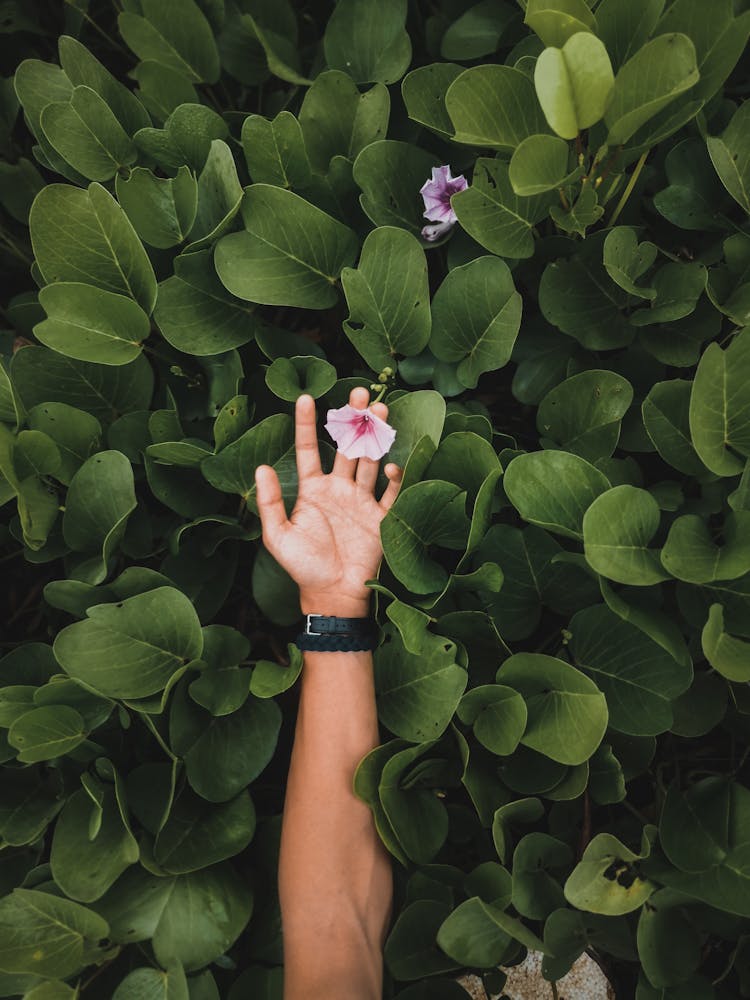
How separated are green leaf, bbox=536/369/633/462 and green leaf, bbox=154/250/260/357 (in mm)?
425

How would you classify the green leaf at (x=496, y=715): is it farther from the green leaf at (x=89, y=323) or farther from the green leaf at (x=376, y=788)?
the green leaf at (x=89, y=323)

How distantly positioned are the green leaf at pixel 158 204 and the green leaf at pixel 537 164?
432 mm

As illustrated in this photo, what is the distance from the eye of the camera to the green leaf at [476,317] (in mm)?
932

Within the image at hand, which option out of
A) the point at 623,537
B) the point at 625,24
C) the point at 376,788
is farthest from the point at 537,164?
the point at 376,788

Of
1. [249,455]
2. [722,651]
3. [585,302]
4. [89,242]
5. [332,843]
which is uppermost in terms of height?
[89,242]

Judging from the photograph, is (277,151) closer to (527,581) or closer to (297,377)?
(297,377)

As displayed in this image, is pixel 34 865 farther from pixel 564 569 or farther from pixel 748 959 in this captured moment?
pixel 748 959

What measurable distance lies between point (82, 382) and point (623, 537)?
0.73 meters

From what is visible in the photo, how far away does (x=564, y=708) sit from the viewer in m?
0.83

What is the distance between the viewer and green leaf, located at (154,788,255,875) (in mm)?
908

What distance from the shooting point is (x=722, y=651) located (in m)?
0.77

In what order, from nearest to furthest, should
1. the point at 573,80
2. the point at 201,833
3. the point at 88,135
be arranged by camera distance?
the point at 573,80 < the point at 201,833 < the point at 88,135

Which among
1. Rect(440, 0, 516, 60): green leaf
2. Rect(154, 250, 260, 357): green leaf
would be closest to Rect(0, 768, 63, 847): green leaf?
Rect(154, 250, 260, 357): green leaf

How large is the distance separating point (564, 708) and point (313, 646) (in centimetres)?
31
